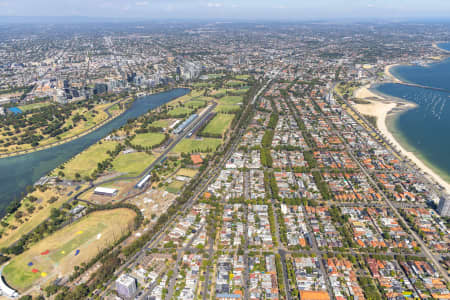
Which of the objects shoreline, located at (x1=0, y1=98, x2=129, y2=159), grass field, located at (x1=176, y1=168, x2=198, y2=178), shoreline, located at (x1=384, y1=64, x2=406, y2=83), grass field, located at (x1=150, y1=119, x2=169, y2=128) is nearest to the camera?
grass field, located at (x1=176, y1=168, x2=198, y2=178)

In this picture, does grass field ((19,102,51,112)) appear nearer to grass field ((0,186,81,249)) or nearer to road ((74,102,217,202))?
road ((74,102,217,202))

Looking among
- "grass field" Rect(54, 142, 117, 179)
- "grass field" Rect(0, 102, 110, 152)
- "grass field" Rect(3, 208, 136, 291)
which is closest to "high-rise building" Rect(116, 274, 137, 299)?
"grass field" Rect(3, 208, 136, 291)

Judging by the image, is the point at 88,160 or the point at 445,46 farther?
the point at 445,46

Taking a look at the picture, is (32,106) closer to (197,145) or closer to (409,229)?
(197,145)

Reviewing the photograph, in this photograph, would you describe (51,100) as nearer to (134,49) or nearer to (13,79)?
(13,79)

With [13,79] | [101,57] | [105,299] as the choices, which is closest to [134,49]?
[101,57]

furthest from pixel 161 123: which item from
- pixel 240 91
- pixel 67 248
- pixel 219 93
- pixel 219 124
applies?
pixel 67 248

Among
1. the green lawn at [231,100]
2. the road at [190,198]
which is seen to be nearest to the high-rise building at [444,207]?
the road at [190,198]
